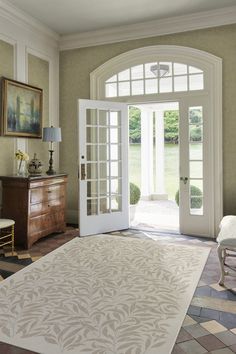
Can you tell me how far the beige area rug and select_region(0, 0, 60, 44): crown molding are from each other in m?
3.40

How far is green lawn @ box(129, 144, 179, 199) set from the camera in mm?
10016

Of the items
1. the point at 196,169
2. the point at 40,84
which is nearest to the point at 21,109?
the point at 40,84

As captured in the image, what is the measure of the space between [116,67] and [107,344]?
435 cm

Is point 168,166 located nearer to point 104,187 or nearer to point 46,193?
point 104,187

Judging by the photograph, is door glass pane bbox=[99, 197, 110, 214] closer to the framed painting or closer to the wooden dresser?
the wooden dresser

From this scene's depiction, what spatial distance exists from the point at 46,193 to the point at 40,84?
1946 millimetres

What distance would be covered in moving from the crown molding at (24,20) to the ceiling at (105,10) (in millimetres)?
72

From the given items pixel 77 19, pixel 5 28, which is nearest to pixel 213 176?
pixel 77 19

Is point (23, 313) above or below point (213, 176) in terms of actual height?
below

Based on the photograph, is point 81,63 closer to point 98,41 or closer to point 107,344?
point 98,41

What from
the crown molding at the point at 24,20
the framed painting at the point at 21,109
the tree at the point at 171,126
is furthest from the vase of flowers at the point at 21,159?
the tree at the point at 171,126

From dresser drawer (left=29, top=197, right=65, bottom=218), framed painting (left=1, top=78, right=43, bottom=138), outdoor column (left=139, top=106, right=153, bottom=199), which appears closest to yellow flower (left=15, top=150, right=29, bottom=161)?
framed painting (left=1, top=78, right=43, bottom=138)

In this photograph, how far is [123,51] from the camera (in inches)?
203

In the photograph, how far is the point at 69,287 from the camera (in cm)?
289
